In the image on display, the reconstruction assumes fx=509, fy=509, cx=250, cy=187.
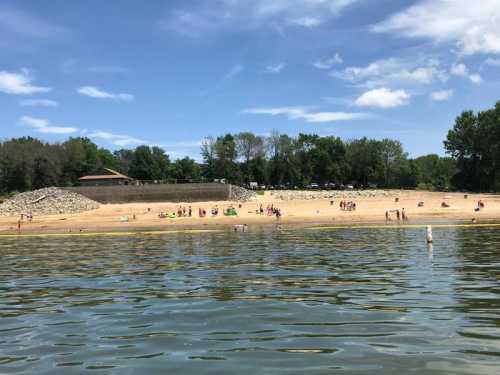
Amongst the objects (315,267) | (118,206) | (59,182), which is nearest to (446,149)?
(118,206)

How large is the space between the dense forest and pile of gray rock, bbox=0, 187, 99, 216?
31929 mm

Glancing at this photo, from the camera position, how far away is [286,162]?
127m

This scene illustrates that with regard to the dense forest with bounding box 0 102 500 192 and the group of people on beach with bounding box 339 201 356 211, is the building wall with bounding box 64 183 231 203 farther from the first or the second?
the dense forest with bounding box 0 102 500 192

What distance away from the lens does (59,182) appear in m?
116

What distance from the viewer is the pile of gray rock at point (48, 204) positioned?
75938mm

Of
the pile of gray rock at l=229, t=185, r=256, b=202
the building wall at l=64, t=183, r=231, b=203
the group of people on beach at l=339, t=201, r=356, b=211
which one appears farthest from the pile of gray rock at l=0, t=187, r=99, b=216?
the group of people on beach at l=339, t=201, r=356, b=211

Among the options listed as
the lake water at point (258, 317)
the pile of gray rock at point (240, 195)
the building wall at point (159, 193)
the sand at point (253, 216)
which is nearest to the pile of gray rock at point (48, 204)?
the building wall at point (159, 193)

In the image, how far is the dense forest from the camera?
4338 inches

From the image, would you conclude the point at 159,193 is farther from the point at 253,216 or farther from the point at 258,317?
the point at 258,317

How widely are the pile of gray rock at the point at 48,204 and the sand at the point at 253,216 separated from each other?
392cm

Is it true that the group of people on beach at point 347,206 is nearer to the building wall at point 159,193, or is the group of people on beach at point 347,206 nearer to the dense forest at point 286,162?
the building wall at point 159,193

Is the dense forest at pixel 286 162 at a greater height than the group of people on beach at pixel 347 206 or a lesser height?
greater

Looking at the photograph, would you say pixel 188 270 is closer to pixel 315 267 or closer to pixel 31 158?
pixel 315 267

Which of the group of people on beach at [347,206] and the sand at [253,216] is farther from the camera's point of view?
the group of people on beach at [347,206]
